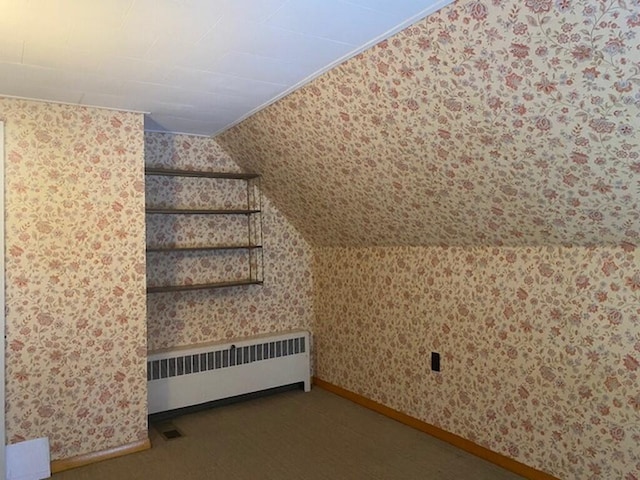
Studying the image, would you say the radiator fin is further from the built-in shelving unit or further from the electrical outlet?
the electrical outlet

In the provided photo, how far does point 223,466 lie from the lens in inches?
113

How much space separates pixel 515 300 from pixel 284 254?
211cm

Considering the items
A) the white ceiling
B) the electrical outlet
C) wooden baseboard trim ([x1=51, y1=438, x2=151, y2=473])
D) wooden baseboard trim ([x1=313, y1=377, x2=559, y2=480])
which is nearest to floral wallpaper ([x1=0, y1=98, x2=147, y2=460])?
wooden baseboard trim ([x1=51, y1=438, x2=151, y2=473])

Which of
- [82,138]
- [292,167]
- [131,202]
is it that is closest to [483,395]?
[292,167]

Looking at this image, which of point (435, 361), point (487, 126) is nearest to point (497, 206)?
point (487, 126)

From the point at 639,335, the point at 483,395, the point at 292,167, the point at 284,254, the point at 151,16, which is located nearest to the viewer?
the point at 151,16

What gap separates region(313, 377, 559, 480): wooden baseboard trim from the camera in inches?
105

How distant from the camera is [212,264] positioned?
3979 millimetres

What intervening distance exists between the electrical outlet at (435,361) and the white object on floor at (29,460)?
2349 millimetres

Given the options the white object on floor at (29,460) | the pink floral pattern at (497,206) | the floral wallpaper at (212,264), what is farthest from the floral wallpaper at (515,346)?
the white object on floor at (29,460)

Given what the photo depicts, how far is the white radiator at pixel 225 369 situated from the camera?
3537 millimetres

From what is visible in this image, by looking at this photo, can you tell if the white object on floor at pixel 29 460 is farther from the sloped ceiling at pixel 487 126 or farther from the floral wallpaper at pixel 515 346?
the sloped ceiling at pixel 487 126

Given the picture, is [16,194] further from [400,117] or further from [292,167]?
[400,117]

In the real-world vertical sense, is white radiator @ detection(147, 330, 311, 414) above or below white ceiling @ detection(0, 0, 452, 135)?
below
